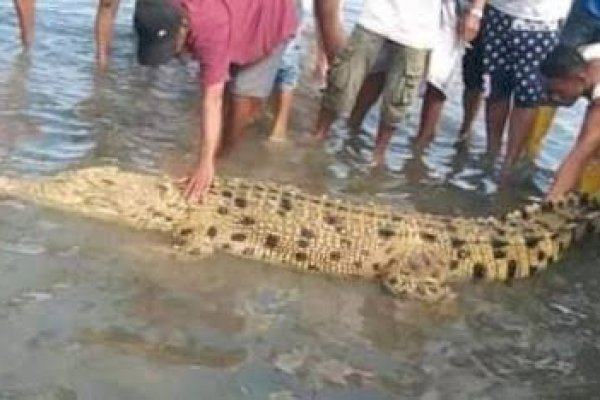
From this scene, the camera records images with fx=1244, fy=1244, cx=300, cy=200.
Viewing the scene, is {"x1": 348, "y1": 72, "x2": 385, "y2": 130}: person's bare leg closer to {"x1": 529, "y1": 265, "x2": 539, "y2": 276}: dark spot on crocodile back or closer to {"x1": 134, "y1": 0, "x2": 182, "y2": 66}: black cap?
{"x1": 529, "y1": 265, "x2": 539, "y2": 276}: dark spot on crocodile back

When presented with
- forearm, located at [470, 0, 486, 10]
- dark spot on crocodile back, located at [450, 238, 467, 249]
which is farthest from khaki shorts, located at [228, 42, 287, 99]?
dark spot on crocodile back, located at [450, 238, 467, 249]

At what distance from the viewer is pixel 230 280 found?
5863 mm

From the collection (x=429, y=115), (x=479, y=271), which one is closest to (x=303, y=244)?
(x=479, y=271)

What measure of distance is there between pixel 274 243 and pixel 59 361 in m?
1.57

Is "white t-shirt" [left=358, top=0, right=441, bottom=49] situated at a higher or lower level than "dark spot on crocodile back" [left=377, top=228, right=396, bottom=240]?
higher

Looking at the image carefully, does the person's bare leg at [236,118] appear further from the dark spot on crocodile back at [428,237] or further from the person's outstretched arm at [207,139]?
the dark spot on crocodile back at [428,237]

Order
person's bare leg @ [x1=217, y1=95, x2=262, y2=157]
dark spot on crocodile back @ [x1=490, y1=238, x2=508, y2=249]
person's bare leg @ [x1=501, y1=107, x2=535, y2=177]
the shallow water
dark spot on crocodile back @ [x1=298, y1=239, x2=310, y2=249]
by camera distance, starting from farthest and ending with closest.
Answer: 1. person's bare leg @ [x1=501, y1=107, x2=535, y2=177]
2. person's bare leg @ [x1=217, y1=95, x2=262, y2=157]
3. dark spot on crocodile back @ [x1=490, y1=238, x2=508, y2=249]
4. dark spot on crocodile back @ [x1=298, y1=239, x2=310, y2=249]
5. the shallow water

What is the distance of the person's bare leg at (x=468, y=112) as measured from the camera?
26.8 feet

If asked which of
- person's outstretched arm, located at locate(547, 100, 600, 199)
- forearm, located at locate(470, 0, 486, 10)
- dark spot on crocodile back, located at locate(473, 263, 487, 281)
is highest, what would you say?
forearm, located at locate(470, 0, 486, 10)

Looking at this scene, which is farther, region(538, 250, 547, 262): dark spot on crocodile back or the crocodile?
region(538, 250, 547, 262): dark spot on crocodile back

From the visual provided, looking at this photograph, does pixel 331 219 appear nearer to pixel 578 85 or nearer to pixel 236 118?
pixel 236 118

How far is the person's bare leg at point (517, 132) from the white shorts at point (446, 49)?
477 millimetres

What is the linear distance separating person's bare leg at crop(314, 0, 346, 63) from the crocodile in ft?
6.10

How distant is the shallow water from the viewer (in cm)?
493
